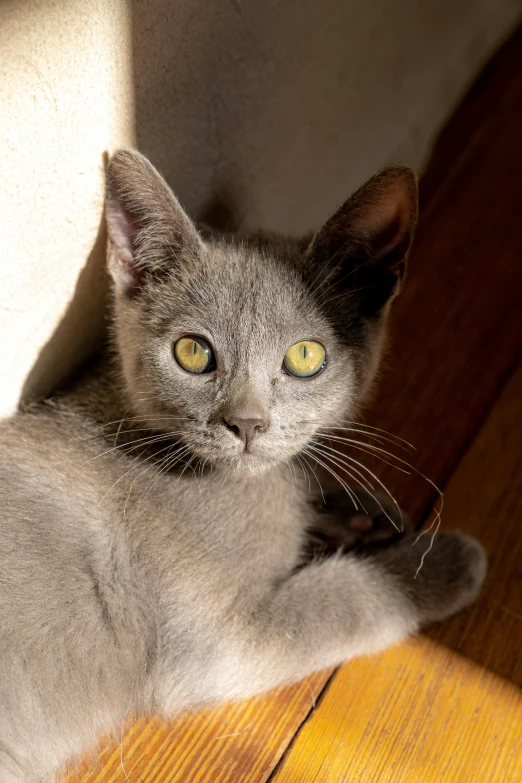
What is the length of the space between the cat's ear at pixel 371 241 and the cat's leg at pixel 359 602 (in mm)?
468

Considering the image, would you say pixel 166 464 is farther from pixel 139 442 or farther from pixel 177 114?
pixel 177 114

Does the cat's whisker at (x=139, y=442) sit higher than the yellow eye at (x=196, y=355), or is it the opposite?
the yellow eye at (x=196, y=355)

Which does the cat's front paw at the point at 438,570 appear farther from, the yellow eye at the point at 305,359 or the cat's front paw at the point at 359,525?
the yellow eye at the point at 305,359

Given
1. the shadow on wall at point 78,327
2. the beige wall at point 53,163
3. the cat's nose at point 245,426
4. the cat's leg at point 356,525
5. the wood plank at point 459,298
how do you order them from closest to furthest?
the beige wall at point 53,163
the cat's nose at point 245,426
the shadow on wall at point 78,327
the cat's leg at point 356,525
the wood plank at point 459,298

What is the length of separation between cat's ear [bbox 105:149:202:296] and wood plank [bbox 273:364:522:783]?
30.4 inches

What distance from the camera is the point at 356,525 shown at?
1.50m

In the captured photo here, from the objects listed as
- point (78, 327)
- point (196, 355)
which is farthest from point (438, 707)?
point (78, 327)

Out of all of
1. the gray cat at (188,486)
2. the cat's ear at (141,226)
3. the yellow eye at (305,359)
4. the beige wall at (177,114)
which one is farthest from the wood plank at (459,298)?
the cat's ear at (141,226)

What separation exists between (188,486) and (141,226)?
0.44 meters

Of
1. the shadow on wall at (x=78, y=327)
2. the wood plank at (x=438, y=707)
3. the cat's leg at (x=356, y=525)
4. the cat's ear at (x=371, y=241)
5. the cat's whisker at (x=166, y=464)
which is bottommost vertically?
the wood plank at (x=438, y=707)

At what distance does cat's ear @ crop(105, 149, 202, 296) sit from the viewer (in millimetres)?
1186

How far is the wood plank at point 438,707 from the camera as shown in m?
1.27

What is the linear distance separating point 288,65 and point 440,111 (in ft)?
2.59

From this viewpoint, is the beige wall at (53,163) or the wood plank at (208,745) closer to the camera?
the beige wall at (53,163)
